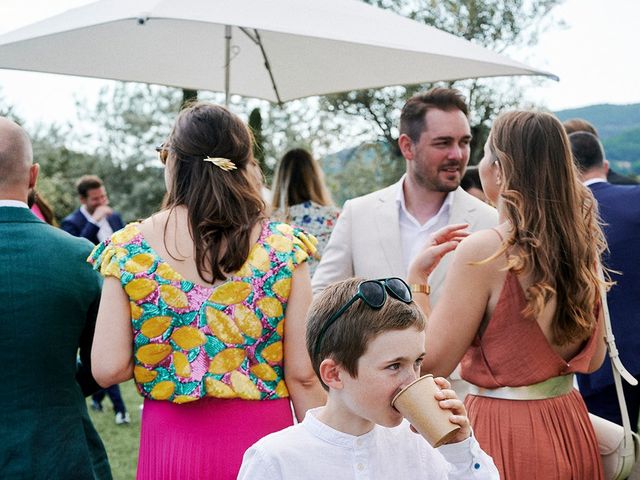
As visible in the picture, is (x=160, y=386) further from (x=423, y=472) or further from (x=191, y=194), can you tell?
(x=423, y=472)

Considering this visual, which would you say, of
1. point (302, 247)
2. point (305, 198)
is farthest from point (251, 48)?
point (302, 247)

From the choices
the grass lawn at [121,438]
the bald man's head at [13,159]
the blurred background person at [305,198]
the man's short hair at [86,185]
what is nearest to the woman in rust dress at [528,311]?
the bald man's head at [13,159]

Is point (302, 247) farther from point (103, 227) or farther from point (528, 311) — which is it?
point (103, 227)

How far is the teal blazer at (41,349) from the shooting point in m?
2.82

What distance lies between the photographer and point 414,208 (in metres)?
4.28

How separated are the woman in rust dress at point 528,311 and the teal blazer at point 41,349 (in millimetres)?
1210

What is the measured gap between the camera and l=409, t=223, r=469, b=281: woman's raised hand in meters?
3.11

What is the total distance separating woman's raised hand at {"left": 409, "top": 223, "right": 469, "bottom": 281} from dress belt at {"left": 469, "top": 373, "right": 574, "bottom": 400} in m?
0.49

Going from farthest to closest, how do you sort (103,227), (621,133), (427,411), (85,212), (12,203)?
(621,133), (85,212), (103,227), (12,203), (427,411)

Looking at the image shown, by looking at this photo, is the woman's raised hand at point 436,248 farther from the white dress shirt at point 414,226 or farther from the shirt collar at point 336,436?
the shirt collar at point 336,436

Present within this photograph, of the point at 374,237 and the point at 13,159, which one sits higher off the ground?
the point at 13,159

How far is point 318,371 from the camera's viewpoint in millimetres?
2203

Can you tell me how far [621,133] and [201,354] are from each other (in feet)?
36.4

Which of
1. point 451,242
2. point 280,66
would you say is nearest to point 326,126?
point 280,66
